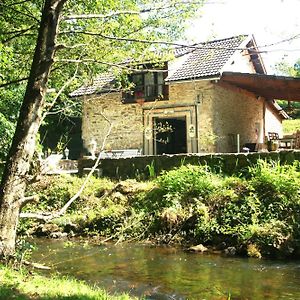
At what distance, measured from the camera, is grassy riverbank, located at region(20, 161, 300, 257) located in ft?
30.4

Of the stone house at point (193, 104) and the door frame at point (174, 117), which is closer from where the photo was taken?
the stone house at point (193, 104)

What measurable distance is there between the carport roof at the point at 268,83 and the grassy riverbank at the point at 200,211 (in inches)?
242

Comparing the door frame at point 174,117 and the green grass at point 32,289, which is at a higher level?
the door frame at point 174,117

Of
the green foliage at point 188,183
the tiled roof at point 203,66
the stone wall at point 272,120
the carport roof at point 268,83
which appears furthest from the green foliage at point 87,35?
the stone wall at point 272,120

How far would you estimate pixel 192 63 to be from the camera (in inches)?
760

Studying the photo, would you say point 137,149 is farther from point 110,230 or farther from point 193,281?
point 193,281

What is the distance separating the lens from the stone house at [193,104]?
1839 cm

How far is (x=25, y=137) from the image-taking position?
15.7 ft

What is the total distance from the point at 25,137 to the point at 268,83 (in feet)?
46.5

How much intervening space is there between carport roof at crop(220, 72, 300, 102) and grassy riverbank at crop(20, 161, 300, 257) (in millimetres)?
6137

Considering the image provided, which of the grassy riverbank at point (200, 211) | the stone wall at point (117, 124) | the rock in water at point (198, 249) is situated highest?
the stone wall at point (117, 124)

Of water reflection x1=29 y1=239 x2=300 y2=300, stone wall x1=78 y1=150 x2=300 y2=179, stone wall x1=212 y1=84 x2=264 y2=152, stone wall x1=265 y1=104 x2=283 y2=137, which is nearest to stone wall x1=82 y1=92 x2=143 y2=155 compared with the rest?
stone wall x1=212 y1=84 x2=264 y2=152

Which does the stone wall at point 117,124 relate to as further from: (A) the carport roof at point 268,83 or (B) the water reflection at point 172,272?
(B) the water reflection at point 172,272

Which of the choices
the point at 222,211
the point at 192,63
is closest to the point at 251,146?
the point at 192,63
